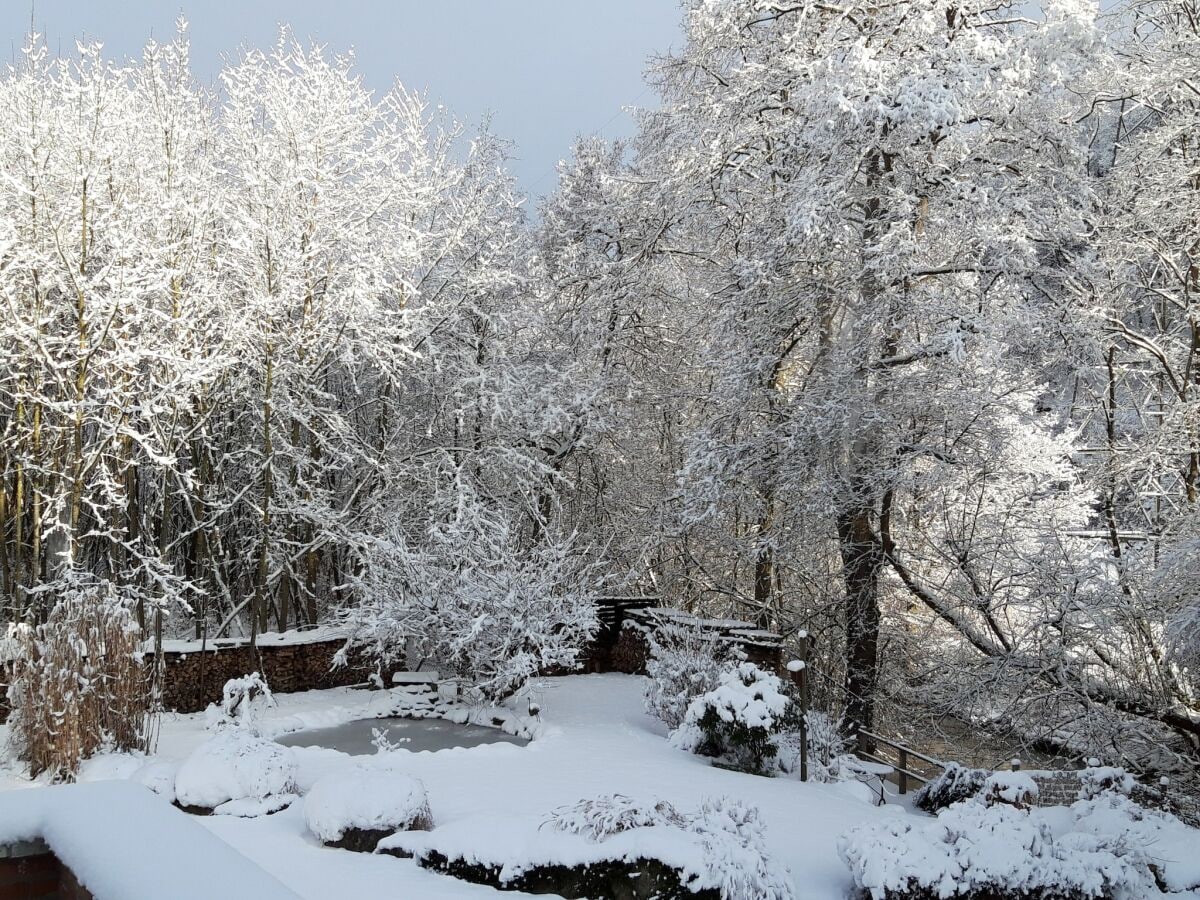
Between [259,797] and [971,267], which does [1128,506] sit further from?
[259,797]

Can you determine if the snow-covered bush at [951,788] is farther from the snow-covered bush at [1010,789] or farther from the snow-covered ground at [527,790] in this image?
the snow-covered ground at [527,790]

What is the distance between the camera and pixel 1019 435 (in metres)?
12.2

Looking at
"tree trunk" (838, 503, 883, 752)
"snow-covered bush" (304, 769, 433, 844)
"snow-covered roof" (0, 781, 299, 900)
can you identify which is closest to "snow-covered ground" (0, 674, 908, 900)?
"snow-covered bush" (304, 769, 433, 844)

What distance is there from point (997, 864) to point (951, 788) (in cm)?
338

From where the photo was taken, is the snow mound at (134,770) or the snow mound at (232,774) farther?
the snow mound at (134,770)

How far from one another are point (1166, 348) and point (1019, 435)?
1895mm

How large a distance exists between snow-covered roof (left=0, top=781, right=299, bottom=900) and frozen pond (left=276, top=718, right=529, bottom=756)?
8690 millimetres

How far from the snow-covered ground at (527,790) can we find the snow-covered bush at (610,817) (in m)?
0.24

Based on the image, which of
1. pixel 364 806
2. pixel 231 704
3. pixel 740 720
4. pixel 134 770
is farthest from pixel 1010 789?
pixel 231 704

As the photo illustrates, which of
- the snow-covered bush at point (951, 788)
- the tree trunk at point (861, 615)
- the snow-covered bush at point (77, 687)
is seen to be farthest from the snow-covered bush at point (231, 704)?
the tree trunk at point (861, 615)

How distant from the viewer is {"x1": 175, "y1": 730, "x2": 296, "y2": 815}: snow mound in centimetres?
798

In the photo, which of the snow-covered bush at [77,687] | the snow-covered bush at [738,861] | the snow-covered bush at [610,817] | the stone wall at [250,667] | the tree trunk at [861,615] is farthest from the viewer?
the stone wall at [250,667]

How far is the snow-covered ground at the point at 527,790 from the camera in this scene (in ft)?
21.5

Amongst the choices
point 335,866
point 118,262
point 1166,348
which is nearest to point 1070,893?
point 335,866
